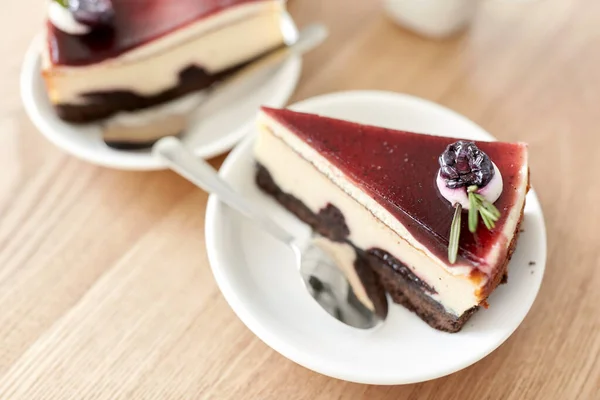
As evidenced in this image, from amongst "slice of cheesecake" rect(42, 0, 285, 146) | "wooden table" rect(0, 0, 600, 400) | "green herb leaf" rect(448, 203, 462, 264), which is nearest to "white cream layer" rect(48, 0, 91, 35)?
"slice of cheesecake" rect(42, 0, 285, 146)

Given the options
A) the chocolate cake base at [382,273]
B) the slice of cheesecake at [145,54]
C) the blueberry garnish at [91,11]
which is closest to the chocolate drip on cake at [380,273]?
the chocolate cake base at [382,273]

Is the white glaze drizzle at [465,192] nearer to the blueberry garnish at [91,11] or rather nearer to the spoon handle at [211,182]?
the spoon handle at [211,182]

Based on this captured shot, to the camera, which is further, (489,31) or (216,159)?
(489,31)

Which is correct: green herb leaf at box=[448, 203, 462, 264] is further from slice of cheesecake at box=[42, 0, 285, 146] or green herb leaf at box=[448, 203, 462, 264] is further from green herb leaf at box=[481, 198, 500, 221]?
slice of cheesecake at box=[42, 0, 285, 146]

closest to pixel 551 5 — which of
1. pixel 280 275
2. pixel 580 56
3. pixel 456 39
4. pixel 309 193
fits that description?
pixel 580 56

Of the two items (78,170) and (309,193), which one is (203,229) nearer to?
(309,193)

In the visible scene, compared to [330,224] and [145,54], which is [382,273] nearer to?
[330,224]

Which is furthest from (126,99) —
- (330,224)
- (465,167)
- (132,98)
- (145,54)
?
(465,167)
